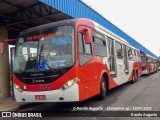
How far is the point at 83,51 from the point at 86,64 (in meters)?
0.43

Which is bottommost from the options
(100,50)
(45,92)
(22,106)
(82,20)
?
(22,106)

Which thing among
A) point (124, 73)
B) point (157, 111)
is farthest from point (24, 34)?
point (124, 73)

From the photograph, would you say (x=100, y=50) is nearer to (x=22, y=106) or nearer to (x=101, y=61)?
(x=101, y=61)

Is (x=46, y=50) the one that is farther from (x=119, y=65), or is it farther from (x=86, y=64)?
(x=119, y=65)

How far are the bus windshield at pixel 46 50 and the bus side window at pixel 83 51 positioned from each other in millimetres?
352

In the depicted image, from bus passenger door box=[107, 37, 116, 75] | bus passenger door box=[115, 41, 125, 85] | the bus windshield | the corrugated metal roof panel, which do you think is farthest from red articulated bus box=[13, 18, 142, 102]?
bus passenger door box=[115, 41, 125, 85]

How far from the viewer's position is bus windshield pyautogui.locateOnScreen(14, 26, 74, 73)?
752 cm

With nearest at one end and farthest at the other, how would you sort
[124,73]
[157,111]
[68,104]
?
[157,111]
[68,104]
[124,73]

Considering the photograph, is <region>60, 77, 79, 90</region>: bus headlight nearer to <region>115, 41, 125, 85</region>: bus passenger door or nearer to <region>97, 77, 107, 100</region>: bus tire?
<region>97, 77, 107, 100</region>: bus tire

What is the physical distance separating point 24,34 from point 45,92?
7.60ft

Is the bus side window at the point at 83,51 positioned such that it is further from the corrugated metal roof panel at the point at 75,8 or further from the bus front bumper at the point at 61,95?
the corrugated metal roof panel at the point at 75,8

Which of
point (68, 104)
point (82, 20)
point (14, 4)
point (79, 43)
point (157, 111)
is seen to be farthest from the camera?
point (14, 4)

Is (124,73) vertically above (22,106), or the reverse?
(124,73)

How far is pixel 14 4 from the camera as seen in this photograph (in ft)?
35.2
